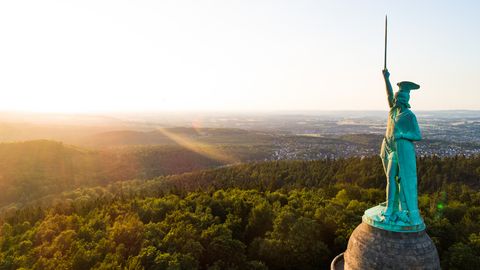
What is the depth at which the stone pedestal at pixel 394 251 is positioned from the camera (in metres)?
14.5

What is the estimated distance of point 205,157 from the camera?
133625 millimetres

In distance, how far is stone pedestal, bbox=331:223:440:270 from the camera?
14500 millimetres

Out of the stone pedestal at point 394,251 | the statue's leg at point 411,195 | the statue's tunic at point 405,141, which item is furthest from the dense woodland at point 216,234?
the statue's tunic at point 405,141

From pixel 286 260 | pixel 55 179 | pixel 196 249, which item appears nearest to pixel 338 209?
pixel 286 260

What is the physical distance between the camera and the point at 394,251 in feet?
47.8

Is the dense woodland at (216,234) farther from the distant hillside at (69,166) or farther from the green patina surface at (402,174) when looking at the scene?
the distant hillside at (69,166)

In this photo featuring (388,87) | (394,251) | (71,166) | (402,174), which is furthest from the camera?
(71,166)

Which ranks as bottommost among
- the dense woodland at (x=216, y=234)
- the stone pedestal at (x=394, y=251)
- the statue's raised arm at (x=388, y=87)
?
the dense woodland at (x=216, y=234)

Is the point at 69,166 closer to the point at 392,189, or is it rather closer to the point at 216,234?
the point at 216,234

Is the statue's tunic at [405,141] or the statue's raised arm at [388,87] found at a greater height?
the statue's raised arm at [388,87]

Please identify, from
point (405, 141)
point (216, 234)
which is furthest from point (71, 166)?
point (405, 141)

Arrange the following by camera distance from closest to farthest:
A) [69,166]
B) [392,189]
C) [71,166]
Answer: [392,189] → [69,166] → [71,166]

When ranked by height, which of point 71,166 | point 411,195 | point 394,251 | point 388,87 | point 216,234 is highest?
point 388,87

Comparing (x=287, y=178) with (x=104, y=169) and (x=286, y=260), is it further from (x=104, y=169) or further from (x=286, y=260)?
(x=104, y=169)
